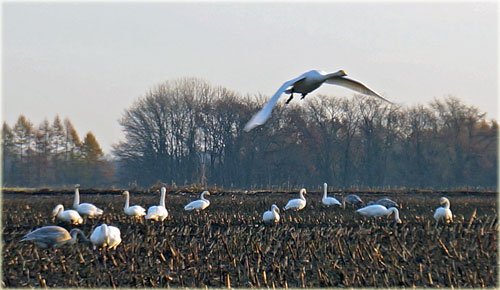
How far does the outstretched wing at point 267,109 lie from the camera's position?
8365mm

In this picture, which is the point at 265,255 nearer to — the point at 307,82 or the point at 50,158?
the point at 307,82

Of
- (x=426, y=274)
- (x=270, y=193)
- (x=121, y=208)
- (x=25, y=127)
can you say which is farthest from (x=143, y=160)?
(x=426, y=274)

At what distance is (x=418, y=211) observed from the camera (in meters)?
20.0

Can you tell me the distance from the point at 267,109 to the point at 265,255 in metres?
2.71

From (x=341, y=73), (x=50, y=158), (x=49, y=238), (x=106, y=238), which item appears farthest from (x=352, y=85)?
(x=50, y=158)

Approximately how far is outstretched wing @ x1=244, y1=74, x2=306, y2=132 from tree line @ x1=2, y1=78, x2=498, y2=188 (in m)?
27.9

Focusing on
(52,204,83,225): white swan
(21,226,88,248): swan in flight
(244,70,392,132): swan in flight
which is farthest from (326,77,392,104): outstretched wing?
(52,204,83,225): white swan

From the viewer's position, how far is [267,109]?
8.98 meters

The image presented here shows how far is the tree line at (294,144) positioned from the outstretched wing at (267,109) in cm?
2785

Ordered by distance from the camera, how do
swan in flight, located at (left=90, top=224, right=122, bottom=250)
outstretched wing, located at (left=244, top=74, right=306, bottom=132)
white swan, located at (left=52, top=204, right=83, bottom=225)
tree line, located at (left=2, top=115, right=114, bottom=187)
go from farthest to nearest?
→ 1. tree line, located at (left=2, top=115, right=114, bottom=187)
2. white swan, located at (left=52, top=204, right=83, bottom=225)
3. swan in flight, located at (left=90, top=224, right=122, bottom=250)
4. outstretched wing, located at (left=244, top=74, right=306, bottom=132)

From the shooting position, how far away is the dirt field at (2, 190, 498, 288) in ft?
30.1

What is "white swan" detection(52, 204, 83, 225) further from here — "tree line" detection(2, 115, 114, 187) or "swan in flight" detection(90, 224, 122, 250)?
"tree line" detection(2, 115, 114, 187)

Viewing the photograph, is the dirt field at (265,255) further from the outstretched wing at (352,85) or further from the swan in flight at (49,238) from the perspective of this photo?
the outstretched wing at (352,85)

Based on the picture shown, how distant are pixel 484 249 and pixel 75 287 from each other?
5796mm
